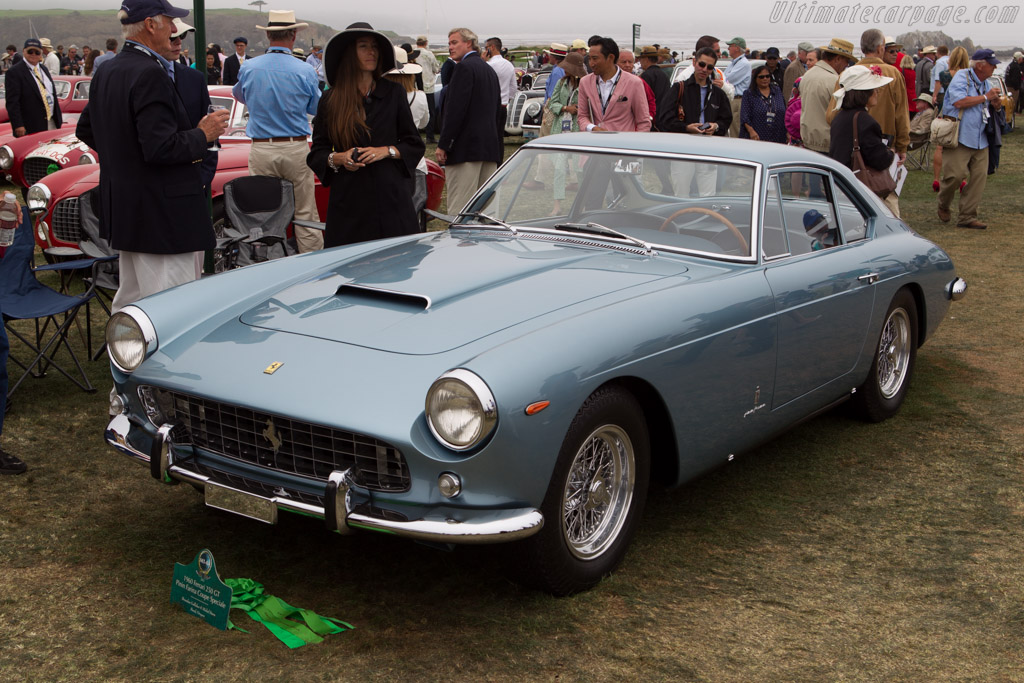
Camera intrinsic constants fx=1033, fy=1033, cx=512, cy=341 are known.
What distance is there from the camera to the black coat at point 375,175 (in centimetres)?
573

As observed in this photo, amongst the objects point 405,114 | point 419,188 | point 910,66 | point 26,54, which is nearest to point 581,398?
point 405,114

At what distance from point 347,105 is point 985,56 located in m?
8.42

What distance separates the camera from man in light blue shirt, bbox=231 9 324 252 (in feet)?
26.6

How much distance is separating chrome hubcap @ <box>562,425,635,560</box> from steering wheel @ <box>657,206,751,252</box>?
122cm

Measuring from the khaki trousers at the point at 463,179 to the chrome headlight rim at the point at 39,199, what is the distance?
126 inches

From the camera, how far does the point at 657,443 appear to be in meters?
3.74

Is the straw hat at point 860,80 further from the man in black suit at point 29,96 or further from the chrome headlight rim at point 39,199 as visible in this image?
the man in black suit at point 29,96

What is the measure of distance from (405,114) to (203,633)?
3453 mm

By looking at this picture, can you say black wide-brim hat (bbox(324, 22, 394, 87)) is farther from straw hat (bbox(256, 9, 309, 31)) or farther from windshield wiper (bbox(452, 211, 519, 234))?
straw hat (bbox(256, 9, 309, 31))

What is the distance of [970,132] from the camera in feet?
35.3

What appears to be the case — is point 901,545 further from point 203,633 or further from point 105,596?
point 105,596

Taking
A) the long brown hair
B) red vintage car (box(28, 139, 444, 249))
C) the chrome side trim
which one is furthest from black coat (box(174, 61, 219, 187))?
the chrome side trim

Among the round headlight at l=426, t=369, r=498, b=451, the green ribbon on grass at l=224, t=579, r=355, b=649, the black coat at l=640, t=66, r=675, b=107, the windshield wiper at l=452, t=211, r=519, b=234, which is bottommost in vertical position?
the green ribbon on grass at l=224, t=579, r=355, b=649

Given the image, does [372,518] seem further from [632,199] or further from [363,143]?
[363,143]
